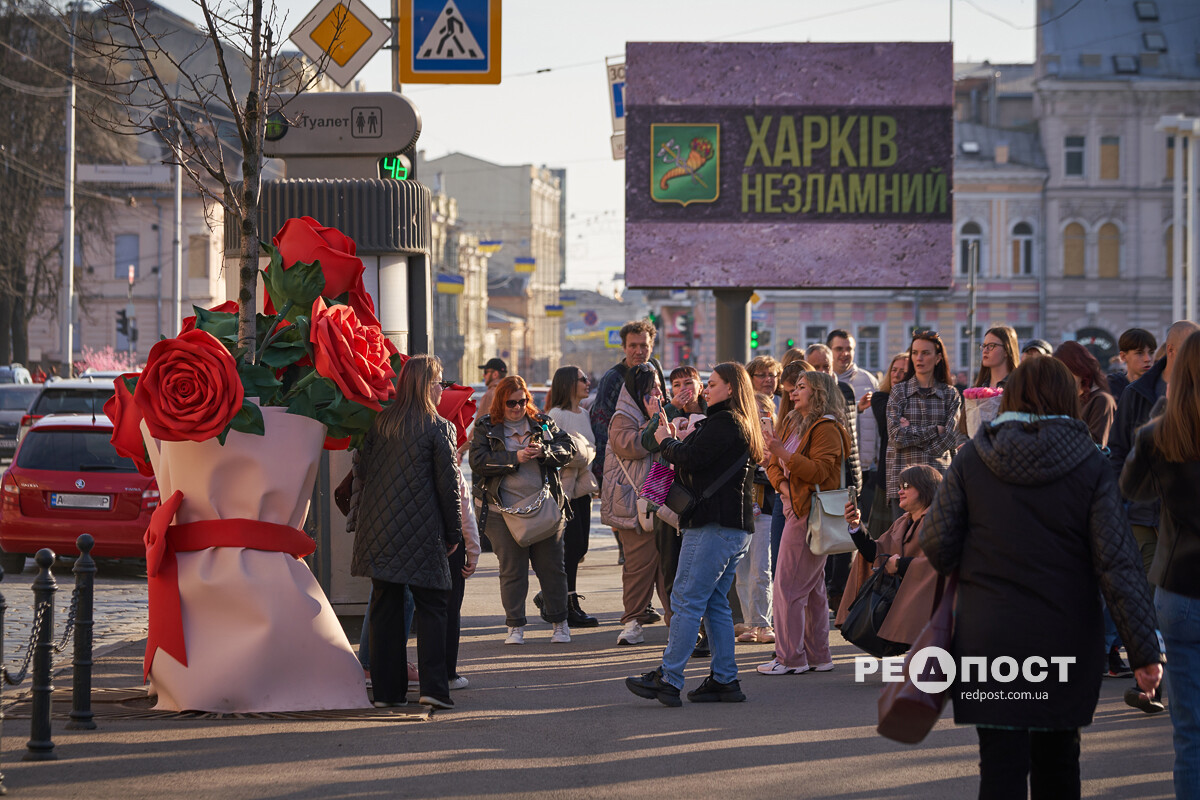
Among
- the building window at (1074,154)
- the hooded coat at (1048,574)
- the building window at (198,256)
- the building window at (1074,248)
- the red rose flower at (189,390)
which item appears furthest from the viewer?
the building window at (1074,248)

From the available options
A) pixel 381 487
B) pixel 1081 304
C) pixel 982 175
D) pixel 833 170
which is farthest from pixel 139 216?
pixel 381 487

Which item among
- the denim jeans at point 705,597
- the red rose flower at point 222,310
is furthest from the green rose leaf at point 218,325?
the denim jeans at point 705,597

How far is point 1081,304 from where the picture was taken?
64.8 metres

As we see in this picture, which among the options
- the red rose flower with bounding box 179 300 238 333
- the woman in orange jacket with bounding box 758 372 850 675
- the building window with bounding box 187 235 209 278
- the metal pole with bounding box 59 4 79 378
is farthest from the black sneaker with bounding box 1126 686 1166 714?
the building window with bounding box 187 235 209 278

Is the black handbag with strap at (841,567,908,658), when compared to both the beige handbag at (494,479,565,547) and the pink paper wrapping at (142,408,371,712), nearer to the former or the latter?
the beige handbag at (494,479,565,547)

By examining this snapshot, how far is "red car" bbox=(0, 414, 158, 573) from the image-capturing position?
13.3 metres

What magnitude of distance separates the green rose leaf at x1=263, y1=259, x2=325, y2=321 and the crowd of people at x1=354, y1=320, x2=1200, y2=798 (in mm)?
698

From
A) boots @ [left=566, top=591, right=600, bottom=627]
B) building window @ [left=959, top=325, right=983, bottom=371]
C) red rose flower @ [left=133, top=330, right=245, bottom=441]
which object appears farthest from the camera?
building window @ [left=959, top=325, right=983, bottom=371]

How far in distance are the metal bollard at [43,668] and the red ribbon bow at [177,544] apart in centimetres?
70

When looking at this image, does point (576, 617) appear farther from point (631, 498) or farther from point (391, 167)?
point (391, 167)

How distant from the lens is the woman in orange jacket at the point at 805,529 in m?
8.82

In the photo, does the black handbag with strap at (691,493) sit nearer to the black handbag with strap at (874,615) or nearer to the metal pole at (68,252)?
the black handbag with strap at (874,615)

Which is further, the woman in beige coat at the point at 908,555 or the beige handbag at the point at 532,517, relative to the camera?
the beige handbag at the point at 532,517

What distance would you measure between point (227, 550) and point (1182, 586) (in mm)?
4187
